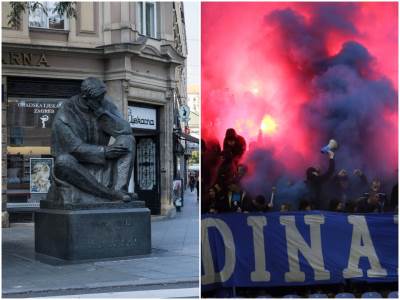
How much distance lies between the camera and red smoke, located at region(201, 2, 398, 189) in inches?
217

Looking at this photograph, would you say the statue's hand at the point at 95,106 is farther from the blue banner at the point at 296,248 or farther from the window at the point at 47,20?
the window at the point at 47,20

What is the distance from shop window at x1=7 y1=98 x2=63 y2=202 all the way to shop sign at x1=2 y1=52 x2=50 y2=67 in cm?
81

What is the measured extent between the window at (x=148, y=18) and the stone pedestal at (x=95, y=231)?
13.6 ft

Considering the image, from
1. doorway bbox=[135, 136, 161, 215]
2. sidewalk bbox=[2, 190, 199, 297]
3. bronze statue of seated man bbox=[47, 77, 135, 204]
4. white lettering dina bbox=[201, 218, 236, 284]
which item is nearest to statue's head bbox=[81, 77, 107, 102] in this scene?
bronze statue of seated man bbox=[47, 77, 135, 204]

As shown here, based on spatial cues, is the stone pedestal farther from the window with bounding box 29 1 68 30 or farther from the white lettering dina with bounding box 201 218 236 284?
the window with bounding box 29 1 68 30

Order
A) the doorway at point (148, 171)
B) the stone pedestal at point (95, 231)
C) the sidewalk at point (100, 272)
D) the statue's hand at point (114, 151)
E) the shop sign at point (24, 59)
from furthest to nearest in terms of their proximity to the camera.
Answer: the doorway at point (148, 171) → the shop sign at point (24, 59) → the statue's hand at point (114, 151) → the stone pedestal at point (95, 231) → the sidewalk at point (100, 272)

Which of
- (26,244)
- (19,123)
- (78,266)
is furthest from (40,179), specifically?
(78,266)

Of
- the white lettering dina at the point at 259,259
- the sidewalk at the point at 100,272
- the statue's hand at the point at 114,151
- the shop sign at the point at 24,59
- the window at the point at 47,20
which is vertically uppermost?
the window at the point at 47,20

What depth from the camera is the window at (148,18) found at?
34.8ft

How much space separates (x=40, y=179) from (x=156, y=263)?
6253 millimetres

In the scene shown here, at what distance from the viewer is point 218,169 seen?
217 inches

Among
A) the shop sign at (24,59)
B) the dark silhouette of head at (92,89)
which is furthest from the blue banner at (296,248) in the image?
the shop sign at (24,59)

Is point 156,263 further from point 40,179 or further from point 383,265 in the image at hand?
point 40,179

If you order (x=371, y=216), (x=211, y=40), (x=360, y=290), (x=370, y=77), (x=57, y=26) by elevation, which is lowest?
(x=360, y=290)
